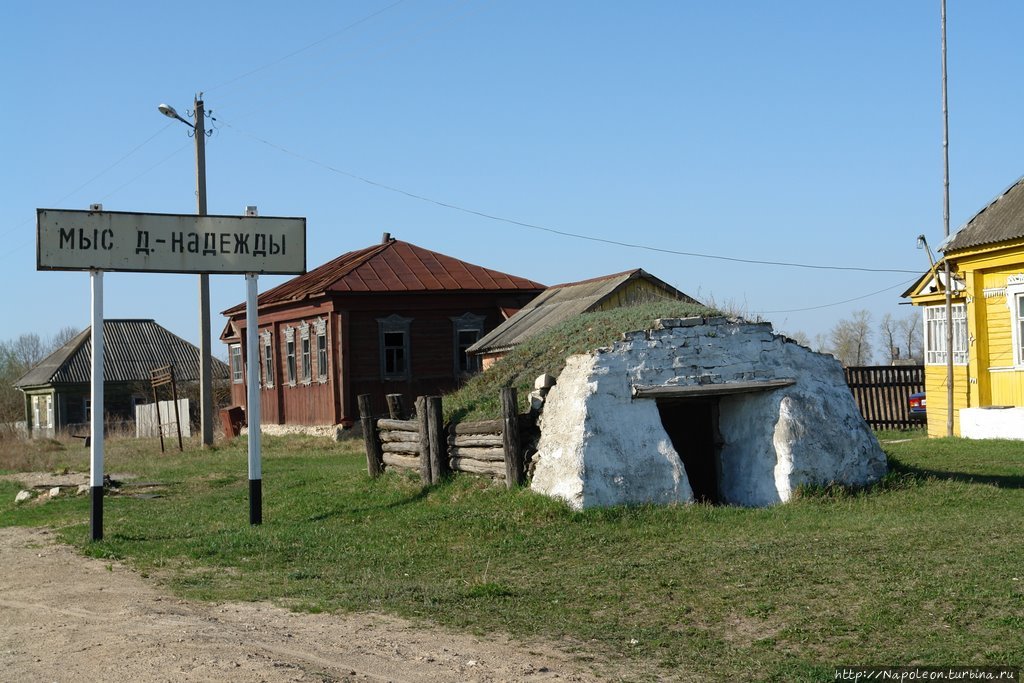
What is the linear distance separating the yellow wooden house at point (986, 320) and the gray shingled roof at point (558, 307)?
267 inches

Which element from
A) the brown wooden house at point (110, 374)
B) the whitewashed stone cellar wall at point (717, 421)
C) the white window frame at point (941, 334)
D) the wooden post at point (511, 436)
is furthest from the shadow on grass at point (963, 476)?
the brown wooden house at point (110, 374)

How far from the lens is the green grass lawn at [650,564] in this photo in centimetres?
707

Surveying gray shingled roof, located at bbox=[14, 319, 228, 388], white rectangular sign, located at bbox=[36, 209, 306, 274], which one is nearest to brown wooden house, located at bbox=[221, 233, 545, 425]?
white rectangular sign, located at bbox=[36, 209, 306, 274]

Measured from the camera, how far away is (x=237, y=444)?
27.9m

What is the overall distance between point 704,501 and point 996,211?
1175 cm

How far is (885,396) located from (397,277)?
43.9 ft

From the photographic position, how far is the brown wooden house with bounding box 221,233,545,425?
97.4ft

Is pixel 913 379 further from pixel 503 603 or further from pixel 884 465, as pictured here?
pixel 503 603

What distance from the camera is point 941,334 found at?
73.9 ft

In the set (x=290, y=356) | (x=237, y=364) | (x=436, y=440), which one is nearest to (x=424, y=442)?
(x=436, y=440)

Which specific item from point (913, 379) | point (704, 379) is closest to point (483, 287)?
point (913, 379)

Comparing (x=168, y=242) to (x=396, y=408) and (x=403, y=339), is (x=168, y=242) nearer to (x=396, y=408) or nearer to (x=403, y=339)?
(x=396, y=408)

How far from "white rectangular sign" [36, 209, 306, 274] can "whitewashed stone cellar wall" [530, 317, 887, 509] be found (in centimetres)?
391

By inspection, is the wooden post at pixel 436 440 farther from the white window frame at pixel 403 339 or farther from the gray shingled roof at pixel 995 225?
the white window frame at pixel 403 339
